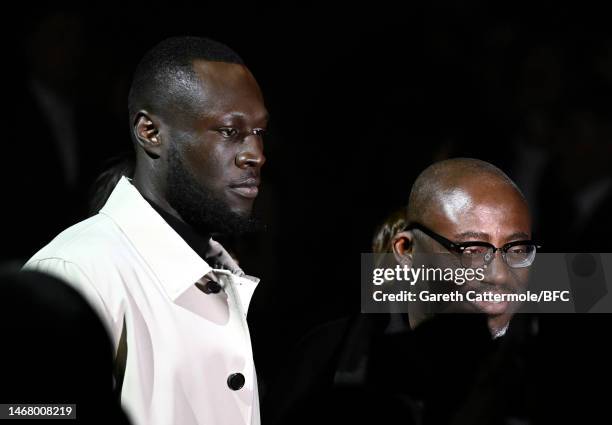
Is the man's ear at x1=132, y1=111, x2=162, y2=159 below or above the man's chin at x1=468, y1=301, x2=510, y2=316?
above

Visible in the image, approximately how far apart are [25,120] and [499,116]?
2.52m

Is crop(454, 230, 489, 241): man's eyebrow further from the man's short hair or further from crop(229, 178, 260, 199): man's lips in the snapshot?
the man's short hair

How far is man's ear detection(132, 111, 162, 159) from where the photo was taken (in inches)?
118

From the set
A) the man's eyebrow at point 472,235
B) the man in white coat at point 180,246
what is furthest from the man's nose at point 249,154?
the man's eyebrow at point 472,235

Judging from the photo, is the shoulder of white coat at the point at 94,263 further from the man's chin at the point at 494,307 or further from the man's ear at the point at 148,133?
the man's chin at the point at 494,307

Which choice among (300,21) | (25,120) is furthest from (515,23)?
(25,120)

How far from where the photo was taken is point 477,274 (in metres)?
2.77

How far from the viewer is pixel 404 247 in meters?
2.99

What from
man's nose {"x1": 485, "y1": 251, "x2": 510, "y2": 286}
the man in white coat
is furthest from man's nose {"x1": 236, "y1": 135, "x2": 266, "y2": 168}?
man's nose {"x1": 485, "y1": 251, "x2": 510, "y2": 286}

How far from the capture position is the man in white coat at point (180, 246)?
8.22 feet

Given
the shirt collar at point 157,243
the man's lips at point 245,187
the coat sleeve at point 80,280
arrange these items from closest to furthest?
the coat sleeve at point 80,280 < the shirt collar at point 157,243 < the man's lips at point 245,187

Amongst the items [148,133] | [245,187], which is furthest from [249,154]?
[148,133]

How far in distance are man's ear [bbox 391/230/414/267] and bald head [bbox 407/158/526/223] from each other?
57 mm

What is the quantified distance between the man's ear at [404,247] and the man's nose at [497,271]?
298mm
